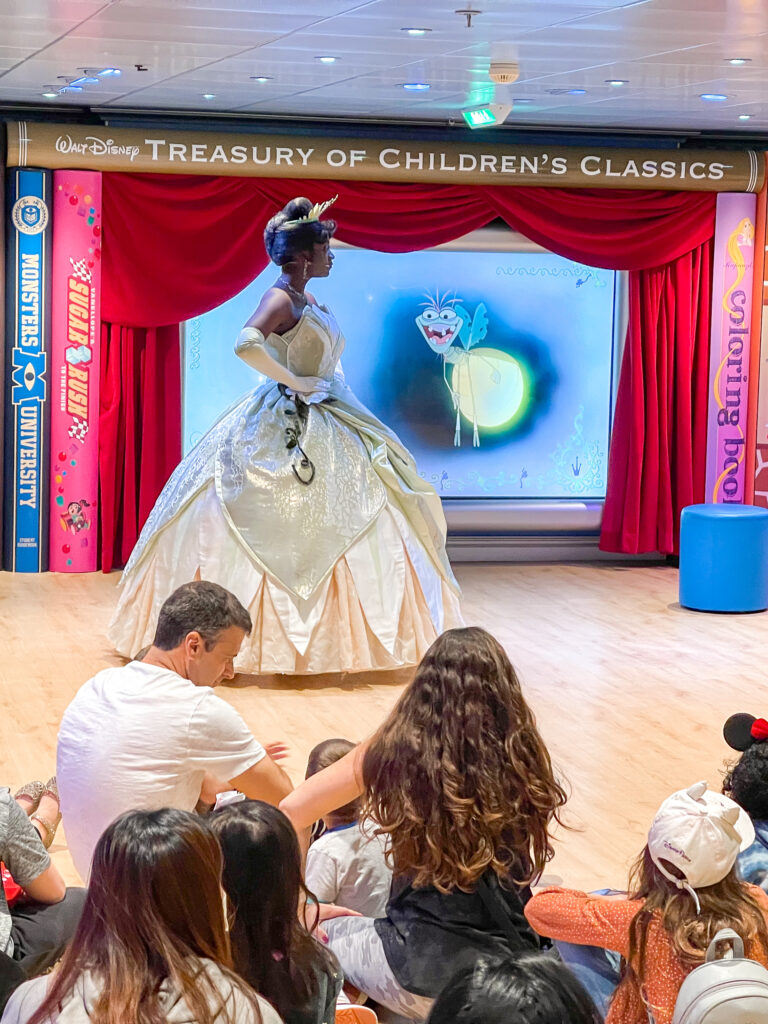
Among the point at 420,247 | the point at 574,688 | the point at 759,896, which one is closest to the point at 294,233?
the point at 574,688

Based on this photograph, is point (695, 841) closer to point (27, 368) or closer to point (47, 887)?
point (47, 887)

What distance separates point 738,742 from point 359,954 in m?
→ 0.86

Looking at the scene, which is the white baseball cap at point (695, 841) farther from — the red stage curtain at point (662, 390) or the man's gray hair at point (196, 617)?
the red stage curtain at point (662, 390)

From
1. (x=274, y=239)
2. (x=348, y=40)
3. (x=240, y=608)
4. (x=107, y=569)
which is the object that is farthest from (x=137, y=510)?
(x=240, y=608)

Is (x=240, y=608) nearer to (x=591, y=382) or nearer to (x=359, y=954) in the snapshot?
(x=359, y=954)

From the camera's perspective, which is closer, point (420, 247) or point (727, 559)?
point (727, 559)

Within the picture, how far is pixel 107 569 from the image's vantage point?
765cm

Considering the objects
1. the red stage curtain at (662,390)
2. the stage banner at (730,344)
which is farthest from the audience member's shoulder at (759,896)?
the stage banner at (730,344)

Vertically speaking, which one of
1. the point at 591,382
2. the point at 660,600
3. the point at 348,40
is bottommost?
the point at 660,600

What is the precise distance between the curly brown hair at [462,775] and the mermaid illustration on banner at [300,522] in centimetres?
280

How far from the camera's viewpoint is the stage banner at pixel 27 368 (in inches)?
290

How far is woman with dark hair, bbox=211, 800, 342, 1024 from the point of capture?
76.9 inches

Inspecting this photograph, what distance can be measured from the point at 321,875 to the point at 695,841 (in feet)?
3.25

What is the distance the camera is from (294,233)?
557cm
